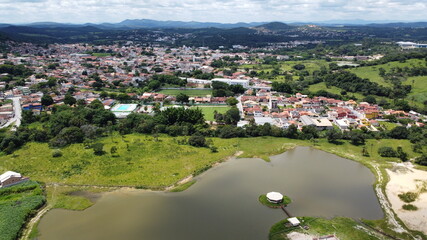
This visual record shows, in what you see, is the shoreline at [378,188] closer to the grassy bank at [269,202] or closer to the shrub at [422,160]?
the shrub at [422,160]

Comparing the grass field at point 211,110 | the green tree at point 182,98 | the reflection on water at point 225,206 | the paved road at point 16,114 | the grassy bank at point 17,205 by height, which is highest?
the green tree at point 182,98

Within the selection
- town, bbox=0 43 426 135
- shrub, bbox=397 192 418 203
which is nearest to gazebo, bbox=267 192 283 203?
shrub, bbox=397 192 418 203

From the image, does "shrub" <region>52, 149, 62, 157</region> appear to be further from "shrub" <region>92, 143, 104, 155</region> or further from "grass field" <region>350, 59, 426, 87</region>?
"grass field" <region>350, 59, 426, 87</region>

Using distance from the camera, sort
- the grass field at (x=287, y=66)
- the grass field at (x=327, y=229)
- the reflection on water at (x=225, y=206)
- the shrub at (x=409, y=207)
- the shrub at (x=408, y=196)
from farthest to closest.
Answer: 1. the grass field at (x=287, y=66)
2. the shrub at (x=408, y=196)
3. the shrub at (x=409, y=207)
4. the reflection on water at (x=225, y=206)
5. the grass field at (x=327, y=229)

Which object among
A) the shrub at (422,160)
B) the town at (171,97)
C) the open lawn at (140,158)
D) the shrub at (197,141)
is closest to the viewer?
the open lawn at (140,158)

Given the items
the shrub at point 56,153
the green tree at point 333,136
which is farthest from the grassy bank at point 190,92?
the shrub at point 56,153

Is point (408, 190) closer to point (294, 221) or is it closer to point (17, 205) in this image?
point (294, 221)
